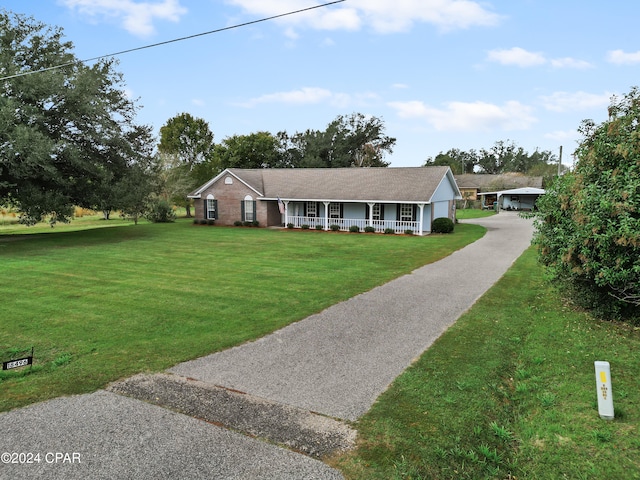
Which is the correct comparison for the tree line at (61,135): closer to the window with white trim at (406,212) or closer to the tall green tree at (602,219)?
the window with white trim at (406,212)

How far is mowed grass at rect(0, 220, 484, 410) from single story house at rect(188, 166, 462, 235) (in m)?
6.66

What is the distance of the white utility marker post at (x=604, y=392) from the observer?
4.74 metres

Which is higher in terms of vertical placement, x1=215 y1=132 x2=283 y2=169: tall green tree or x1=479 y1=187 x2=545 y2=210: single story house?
x1=215 y1=132 x2=283 y2=169: tall green tree

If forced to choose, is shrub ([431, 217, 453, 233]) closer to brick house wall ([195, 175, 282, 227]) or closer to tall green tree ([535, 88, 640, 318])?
brick house wall ([195, 175, 282, 227])

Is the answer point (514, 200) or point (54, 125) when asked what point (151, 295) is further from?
point (514, 200)

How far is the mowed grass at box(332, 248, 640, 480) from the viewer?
13.3 ft

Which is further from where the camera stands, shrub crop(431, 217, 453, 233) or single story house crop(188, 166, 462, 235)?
single story house crop(188, 166, 462, 235)

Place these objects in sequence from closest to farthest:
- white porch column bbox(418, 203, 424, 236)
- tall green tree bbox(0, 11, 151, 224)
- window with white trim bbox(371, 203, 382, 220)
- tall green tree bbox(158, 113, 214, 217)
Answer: tall green tree bbox(0, 11, 151, 224)
white porch column bbox(418, 203, 424, 236)
window with white trim bbox(371, 203, 382, 220)
tall green tree bbox(158, 113, 214, 217)

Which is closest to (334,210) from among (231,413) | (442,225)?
(442,225)

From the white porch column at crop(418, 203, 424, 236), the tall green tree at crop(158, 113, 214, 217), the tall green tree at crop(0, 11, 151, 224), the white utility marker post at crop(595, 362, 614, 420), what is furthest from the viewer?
the tall green tree at crop(158, 113, 214, 217)

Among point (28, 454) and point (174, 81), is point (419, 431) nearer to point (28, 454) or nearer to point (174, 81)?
point (28, 454)

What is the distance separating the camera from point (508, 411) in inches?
204

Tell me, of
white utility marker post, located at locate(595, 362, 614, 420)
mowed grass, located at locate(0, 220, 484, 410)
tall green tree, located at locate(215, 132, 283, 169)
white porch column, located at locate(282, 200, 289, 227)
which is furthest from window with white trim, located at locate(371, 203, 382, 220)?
tall green tree, located at locate(215, 132, 283, 169)

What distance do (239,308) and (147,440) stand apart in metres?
5.22
